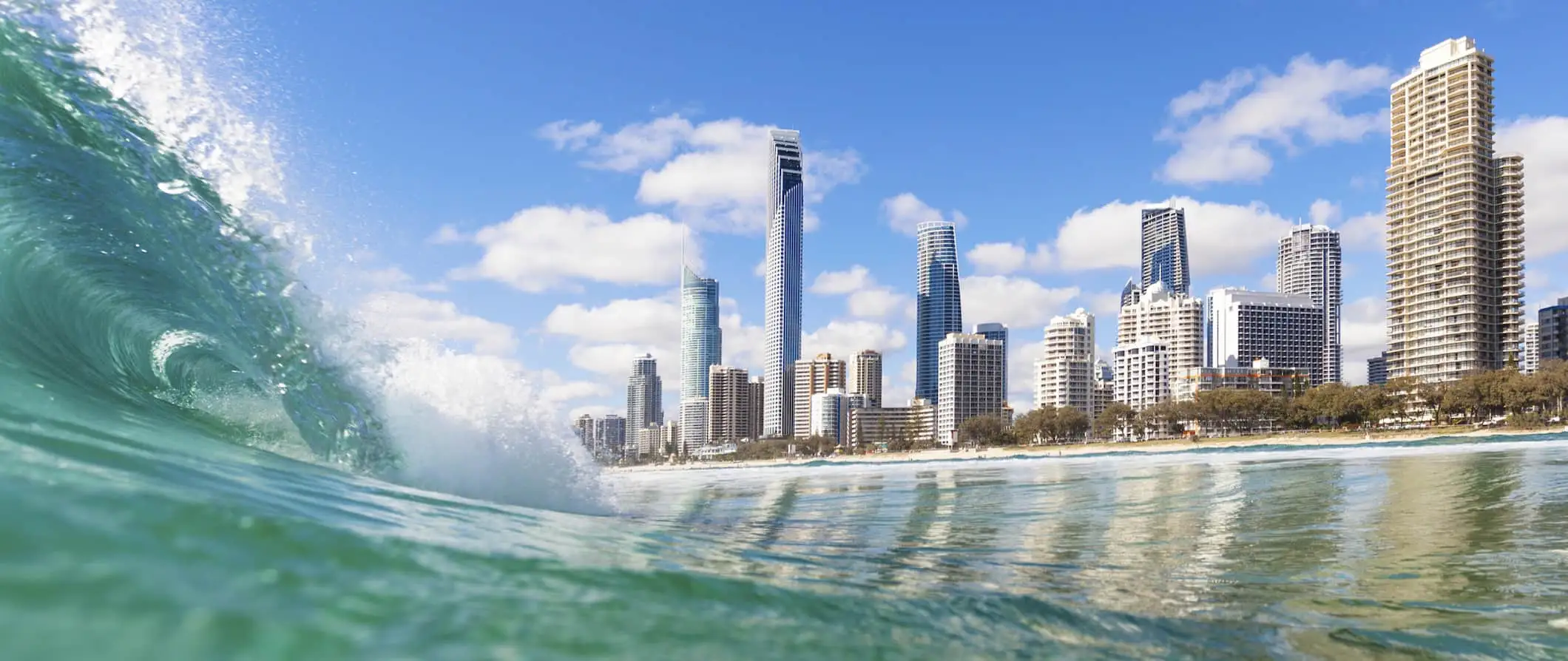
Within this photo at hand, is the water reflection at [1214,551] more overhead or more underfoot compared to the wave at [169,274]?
more underfoot

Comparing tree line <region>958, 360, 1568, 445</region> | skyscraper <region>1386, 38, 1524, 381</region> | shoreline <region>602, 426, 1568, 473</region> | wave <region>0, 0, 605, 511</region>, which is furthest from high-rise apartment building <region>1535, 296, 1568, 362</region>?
wave <region>0, 0, 605, 511</region>

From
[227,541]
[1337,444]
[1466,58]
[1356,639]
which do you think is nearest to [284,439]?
[227,541]

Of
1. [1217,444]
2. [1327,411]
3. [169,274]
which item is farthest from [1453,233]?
[169,274]

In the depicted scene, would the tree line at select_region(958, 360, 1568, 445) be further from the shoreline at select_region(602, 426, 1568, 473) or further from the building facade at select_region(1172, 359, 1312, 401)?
the building facade at select_region(1172, 359, 1312, 401)

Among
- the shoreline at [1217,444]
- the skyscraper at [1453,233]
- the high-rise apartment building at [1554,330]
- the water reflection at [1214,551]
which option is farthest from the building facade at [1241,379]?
the water reflection at [1214,551]

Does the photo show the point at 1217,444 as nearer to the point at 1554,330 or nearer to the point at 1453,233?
the point at 1453,233

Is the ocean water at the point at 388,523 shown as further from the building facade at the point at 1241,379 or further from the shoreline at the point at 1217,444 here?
the building facade at the point at 1241,379
